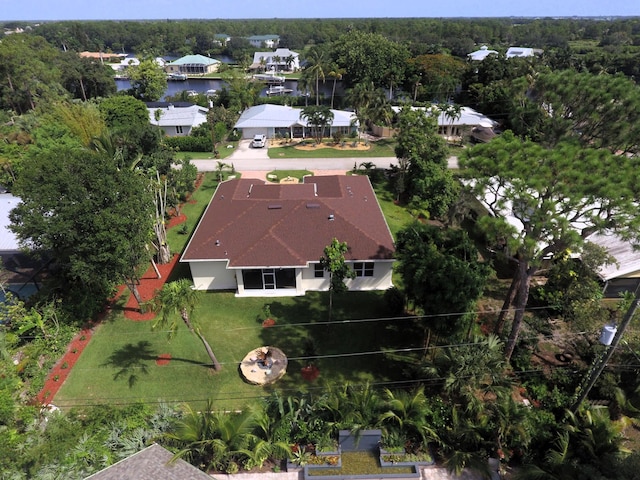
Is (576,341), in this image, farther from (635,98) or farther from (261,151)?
(261,151)

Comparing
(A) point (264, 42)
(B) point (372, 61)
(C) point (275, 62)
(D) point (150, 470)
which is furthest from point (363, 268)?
(A) point (264, 42)

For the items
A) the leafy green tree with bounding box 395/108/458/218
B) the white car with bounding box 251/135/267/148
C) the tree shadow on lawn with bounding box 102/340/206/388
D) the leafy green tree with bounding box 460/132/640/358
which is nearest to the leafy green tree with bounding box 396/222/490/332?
the leafy green tree with bounding box 460/132/640/358

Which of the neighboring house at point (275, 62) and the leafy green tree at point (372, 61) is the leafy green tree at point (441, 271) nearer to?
the leafy green tree at point (372, 61)

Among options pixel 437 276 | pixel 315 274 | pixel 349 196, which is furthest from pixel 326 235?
pixel 437 276

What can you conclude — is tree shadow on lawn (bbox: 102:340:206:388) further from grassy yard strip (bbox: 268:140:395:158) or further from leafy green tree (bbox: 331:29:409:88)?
leafy green tree (bbox: 331:29:409:88)

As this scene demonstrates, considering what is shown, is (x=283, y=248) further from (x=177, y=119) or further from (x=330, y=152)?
(x=177, y=119)
